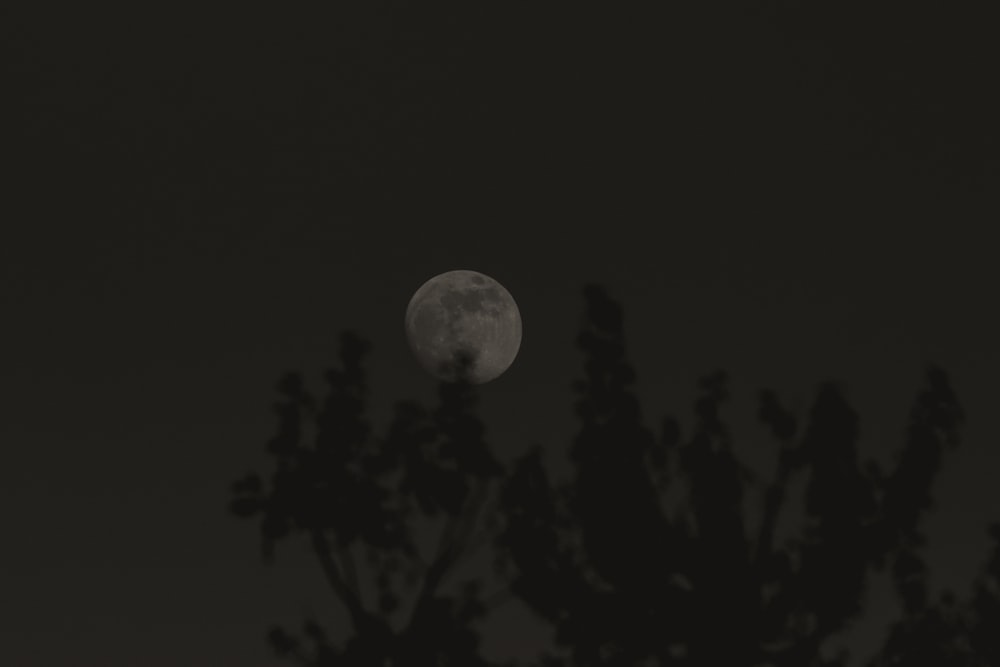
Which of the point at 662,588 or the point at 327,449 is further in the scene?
the point at 662,588

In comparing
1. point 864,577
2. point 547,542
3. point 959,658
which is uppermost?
point 547,542

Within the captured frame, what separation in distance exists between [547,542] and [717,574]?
1815mm

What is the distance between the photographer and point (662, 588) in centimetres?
1555

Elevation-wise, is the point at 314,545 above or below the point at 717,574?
above

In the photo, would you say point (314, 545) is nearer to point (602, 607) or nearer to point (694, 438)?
point (602, 607)

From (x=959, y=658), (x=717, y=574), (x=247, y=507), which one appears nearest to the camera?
(x=247, y=507)

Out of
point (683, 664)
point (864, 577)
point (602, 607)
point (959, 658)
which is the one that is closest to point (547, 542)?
point (602, 607)

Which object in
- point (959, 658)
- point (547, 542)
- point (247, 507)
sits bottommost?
point (959, 658)

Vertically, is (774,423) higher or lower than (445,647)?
higher

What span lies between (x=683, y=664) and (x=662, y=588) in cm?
91

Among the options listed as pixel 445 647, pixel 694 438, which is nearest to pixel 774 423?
pixel 694 438

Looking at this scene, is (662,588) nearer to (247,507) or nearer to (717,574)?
(717,574)

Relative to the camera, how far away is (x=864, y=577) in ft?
51.9

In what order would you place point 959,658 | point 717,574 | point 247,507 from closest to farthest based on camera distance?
point 247,507 < point 717,574 < point 959,658
